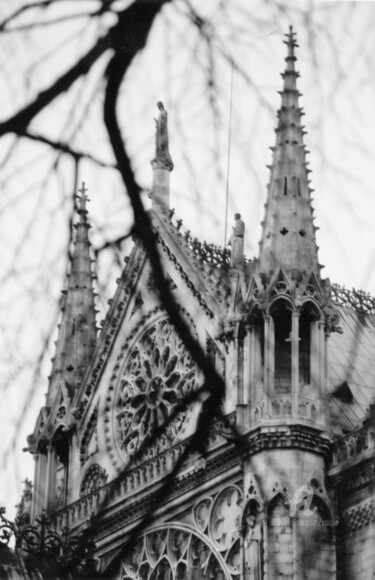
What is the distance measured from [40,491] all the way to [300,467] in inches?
320

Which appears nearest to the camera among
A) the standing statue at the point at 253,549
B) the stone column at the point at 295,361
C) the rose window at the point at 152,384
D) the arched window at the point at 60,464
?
the standing statue at the point at 253,549

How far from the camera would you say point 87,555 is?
20.0m

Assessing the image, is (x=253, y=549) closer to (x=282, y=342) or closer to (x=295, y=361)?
(x=295, y=361)

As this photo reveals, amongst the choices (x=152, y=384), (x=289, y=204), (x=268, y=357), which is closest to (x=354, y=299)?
(x=152, y=384)

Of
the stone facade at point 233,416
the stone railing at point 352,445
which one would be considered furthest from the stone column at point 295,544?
the stone railing at point 352,445

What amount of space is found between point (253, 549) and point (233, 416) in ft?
6.39

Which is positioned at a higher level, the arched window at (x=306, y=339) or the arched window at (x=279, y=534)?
the arched window at (x=306, y=339)

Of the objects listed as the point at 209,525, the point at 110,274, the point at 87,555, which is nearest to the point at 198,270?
the point at 209,525

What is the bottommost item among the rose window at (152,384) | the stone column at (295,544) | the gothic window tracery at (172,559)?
the stone column at (295,544)

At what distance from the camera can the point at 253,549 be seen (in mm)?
29469

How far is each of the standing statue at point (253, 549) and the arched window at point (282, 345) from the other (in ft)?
7.37

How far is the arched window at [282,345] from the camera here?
30812mm

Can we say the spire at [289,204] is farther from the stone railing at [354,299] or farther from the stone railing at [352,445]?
the stone railing at [354,299]

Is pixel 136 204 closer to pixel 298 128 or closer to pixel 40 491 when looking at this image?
pixel 298 128
